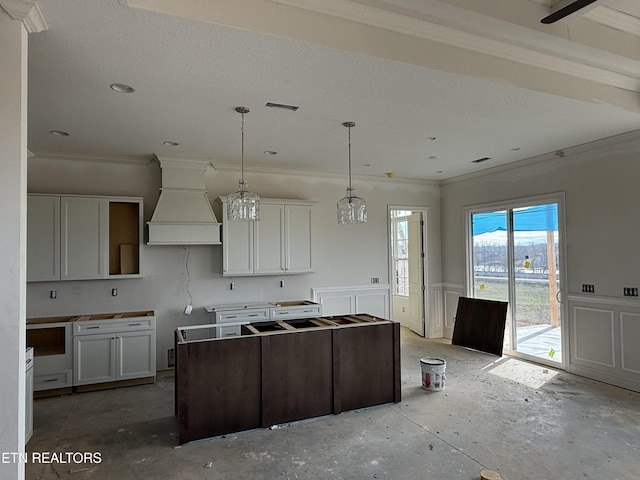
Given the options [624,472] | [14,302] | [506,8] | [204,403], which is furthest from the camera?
[204,403]

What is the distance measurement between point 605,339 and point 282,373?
3817mm

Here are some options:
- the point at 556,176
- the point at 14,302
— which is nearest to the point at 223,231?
the point at 14,302

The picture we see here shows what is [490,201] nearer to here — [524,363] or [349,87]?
[524,363]

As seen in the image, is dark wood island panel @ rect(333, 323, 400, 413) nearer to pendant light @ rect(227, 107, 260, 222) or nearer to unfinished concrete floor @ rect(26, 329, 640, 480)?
unfinished concrete floor @ rect(26, 329, 640, 480)

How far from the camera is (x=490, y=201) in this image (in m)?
6.02

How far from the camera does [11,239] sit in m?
1.91

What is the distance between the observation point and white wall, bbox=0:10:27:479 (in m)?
1.88

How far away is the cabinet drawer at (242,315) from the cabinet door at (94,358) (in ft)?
4.08

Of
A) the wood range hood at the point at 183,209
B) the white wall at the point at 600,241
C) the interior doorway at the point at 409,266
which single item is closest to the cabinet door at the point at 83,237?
the wood range hood at the point at 183,209

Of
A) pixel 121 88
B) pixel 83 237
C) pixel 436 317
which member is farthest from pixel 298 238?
pixel 121 88

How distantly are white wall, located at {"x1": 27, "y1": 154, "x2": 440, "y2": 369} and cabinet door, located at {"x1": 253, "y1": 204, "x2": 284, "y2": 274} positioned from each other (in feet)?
1.14

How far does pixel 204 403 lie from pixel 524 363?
4335 mm

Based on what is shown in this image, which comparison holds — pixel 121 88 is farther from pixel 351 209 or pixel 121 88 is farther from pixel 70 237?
pixel 70 237

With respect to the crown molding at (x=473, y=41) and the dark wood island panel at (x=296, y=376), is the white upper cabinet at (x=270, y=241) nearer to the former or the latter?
the dark wood island panel at (x=296, y=376)
